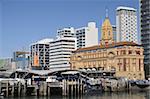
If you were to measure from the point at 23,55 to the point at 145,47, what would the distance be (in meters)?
84.6

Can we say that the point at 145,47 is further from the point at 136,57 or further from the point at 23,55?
the point at 23,55

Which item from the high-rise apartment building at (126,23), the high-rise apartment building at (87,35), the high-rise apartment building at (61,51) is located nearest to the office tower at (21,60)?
the high-rise apartment building at (87,35)

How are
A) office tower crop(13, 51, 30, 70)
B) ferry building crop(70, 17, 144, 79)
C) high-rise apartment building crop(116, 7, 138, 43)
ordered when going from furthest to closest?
high-rise apartment building crop(116, 7, 138, 43) → office tower crop(13, 51, 30, 70) → ferry building crop(70, 17, 144, 79)

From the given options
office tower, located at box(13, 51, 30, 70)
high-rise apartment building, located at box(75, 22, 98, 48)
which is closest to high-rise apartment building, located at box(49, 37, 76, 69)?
high-rise apartment building, located at box(75, 22, 98, 48)

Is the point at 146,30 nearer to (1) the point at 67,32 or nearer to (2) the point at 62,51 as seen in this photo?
(2) the point at 62,51

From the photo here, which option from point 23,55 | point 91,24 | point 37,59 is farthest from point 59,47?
point 23,55

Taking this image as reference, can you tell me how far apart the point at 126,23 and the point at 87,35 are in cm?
3692

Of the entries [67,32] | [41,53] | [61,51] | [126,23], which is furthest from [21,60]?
[126,23]

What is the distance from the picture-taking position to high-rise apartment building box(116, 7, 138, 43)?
180 metres

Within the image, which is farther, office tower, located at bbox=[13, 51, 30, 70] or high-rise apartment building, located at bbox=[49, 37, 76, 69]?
office tower, located at bbox=[13, 51, 30, 70]

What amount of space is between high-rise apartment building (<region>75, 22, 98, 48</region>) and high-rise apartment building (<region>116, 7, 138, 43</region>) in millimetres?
23688

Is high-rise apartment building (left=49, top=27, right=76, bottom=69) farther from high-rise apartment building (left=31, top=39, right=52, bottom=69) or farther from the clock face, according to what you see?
the clock face

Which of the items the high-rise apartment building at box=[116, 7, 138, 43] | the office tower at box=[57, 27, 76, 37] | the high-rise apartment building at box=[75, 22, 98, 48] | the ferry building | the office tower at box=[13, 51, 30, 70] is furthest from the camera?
the high-rise apartment building at box=[116, 7, 138, 43]

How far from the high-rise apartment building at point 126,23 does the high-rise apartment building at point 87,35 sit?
23.7 meters
